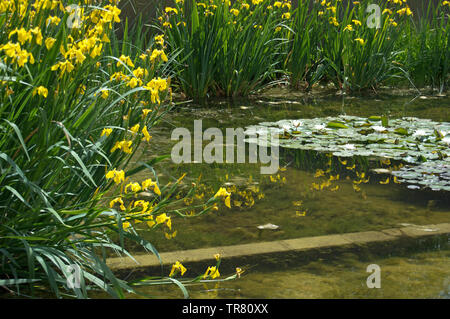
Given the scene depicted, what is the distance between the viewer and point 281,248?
337cm

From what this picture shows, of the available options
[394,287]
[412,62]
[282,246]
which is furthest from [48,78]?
[412,62]

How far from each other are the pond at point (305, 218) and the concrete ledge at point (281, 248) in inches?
3.7

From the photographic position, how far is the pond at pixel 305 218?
9.61ft

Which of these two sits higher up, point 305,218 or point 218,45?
point 218,45

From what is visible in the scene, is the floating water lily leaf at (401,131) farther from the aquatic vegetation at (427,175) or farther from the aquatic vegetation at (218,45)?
the aquatic vegetation at (218,45)

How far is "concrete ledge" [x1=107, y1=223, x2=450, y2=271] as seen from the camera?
10.4 ft

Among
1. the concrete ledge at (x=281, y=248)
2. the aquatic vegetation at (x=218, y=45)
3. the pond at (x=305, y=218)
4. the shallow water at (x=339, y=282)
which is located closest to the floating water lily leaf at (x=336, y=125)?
the pond at (x=305, y=218)

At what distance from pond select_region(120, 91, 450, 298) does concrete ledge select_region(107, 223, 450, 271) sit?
94mm

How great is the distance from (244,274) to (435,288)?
31.2 inches

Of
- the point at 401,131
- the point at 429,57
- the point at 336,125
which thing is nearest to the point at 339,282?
the point at 401,131

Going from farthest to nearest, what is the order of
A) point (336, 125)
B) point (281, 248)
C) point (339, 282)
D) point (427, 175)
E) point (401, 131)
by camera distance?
point (336, 125)
point (401, 131)
point (427, 175)
point (281, 248)
point (339, 282)

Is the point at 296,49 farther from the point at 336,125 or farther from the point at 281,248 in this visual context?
the point at 281,248

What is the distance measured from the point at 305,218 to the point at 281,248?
1.64 feet

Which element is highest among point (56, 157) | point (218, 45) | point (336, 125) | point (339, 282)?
point (218, 45)
